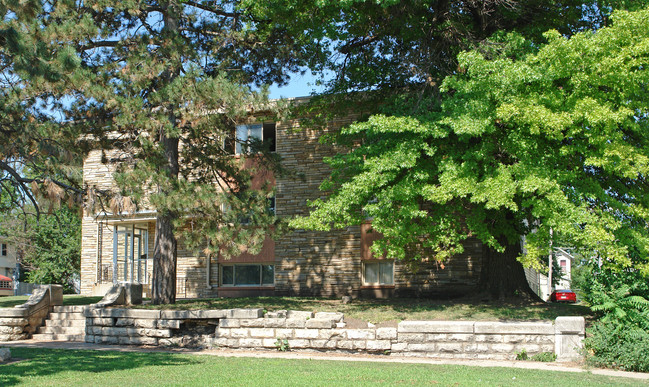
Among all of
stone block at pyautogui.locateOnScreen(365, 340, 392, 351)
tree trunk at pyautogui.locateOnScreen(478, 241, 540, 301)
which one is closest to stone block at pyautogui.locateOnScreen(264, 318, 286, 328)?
stone block at pyautogui.locateOnScreen(365, 340, 392, 351)

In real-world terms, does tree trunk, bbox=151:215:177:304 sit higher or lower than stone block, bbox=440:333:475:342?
higher

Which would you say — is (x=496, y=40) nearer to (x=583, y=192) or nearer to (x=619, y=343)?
(x=583, y=192)

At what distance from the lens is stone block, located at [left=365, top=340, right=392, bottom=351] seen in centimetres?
1205

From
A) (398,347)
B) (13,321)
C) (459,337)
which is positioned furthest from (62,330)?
(459,337)

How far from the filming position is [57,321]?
51.0ft

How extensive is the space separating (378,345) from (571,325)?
3.79 meters

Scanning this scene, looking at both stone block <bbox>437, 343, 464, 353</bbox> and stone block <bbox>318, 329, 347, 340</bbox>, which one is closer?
stone block <bbox>437, 343, 464, 353</bbox>

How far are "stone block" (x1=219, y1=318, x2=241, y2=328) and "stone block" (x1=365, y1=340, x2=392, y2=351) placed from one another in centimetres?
300

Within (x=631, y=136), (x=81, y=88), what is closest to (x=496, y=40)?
(x=631, y=136)

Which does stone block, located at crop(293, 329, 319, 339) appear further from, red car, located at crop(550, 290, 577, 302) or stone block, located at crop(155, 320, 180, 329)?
red car, located at crop(550, 290, 577, 302)

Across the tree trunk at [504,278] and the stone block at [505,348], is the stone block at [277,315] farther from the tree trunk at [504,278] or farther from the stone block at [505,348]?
the tree trunk at [504,278]

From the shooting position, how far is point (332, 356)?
11969 mm

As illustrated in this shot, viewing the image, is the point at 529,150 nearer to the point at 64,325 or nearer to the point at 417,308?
the point at 417,308

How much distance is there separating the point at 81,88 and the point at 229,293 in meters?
10.2
